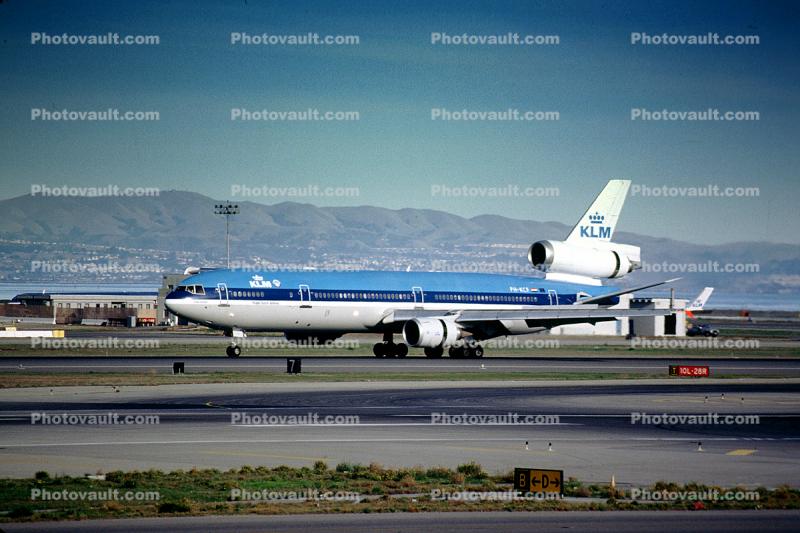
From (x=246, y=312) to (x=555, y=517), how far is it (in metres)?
50.3

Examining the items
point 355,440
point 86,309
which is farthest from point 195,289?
point 86,309

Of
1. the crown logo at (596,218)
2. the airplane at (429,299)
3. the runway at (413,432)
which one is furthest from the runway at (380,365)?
the crown logo at (596,218)

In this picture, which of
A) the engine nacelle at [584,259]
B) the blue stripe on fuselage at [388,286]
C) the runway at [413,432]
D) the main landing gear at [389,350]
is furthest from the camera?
the engine nacelle at [584,259]

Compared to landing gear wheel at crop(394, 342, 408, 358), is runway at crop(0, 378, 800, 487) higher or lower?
lower

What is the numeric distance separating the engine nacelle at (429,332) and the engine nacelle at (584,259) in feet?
44.6

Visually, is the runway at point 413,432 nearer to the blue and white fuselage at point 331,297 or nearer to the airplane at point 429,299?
the blue and white fuselage at point 331,297

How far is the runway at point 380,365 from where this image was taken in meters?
57.5

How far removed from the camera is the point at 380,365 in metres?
63.1

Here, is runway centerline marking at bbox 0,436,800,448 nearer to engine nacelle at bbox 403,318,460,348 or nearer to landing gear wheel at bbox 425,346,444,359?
engine nacelle at bbox 403,318,460,348

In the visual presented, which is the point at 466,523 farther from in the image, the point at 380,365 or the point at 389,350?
the point at 389,350

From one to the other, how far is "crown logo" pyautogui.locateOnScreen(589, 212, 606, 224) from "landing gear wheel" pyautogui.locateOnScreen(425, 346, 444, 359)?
18774 mm

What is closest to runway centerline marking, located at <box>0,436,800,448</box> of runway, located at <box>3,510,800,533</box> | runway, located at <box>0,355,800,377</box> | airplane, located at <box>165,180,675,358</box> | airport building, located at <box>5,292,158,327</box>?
runway, located at <box>3,510,800,533</box>

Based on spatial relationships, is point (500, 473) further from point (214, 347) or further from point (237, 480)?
point (214, 347)

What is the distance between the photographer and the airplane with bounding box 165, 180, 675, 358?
68562 mm
